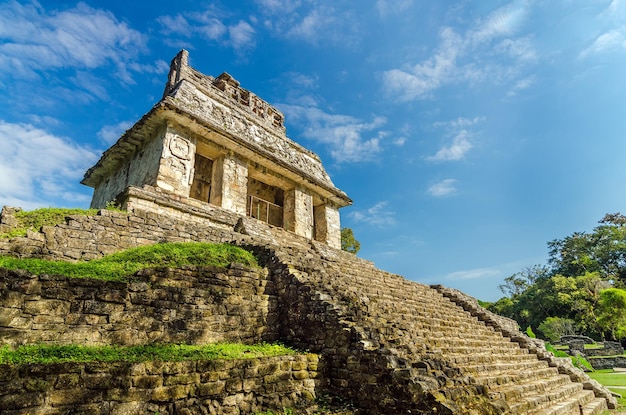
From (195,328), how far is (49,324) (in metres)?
1.70

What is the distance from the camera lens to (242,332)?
5191 mm

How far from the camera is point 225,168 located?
38.3ft

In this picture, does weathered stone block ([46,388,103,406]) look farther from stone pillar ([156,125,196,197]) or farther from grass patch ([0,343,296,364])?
stone pillar ([156,125,196,197])

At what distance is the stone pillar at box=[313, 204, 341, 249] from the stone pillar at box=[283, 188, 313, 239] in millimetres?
934

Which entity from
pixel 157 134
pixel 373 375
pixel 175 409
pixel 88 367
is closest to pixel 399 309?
pixel 373 375

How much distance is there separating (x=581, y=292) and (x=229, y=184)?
3235 cm

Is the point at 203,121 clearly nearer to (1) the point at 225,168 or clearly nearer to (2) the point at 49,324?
(1) the point at 225,168

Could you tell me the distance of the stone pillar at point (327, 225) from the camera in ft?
49.4

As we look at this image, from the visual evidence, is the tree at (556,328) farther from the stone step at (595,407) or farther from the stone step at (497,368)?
the stone step at (497,368)

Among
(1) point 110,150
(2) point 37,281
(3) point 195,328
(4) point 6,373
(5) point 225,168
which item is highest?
(1) point 110,150

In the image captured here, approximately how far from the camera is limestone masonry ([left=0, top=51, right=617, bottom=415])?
3.54 meters

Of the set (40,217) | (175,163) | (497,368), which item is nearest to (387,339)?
(497,368)

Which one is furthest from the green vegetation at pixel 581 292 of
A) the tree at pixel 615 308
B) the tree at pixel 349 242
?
the tree at pixel 349 242

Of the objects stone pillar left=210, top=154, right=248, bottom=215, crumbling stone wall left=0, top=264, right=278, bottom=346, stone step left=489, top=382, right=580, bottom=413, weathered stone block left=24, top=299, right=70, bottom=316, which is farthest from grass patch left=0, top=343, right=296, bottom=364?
stone pillar left=210, top=154, right=248, bottom=215
